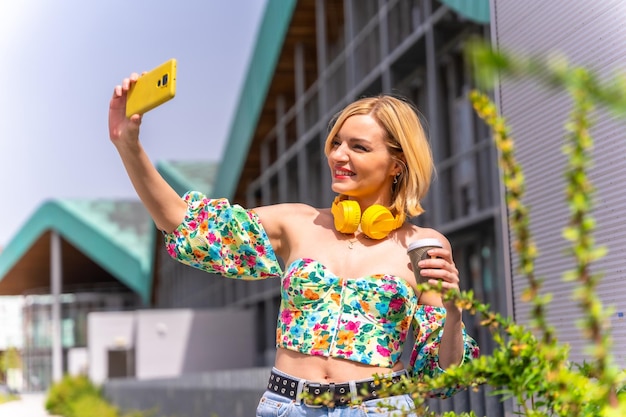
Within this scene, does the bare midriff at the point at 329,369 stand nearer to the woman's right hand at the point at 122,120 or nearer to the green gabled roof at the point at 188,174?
the woman's right hand at the point at 122,120

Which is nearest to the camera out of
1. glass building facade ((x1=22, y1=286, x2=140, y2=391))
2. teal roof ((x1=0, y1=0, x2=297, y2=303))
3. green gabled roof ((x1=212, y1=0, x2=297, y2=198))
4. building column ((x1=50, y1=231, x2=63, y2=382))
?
green gabled roof ((x1=212, y1=0, x2=297, y2=198))

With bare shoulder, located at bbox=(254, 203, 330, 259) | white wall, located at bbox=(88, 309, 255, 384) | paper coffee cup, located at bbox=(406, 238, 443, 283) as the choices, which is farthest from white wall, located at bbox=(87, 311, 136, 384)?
paper coffee cup, located at bbox=(406, 238, 443, 283)

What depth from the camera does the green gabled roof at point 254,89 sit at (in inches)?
722

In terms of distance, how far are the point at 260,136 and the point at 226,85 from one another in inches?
434

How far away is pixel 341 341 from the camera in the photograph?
2416mm

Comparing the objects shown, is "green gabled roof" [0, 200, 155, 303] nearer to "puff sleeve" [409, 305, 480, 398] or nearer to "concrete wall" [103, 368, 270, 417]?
"concrete wall" [103, 368, 270, 417]

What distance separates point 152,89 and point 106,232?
37.2 metres

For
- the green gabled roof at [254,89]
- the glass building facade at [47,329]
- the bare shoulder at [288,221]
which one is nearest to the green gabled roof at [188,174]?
the green gabled roof at [254,89]

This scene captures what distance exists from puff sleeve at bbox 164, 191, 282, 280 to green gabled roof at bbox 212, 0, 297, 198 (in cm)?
1540

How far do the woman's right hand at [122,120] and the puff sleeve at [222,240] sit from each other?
27cm

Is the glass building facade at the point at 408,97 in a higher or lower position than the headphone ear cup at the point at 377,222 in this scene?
higher

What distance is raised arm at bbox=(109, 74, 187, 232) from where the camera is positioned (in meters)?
2.41

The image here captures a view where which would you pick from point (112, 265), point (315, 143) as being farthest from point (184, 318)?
point (112, 265)

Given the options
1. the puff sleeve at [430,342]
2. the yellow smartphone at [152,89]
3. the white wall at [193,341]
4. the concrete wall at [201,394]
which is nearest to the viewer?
the yellow smartphone at [152,89]
